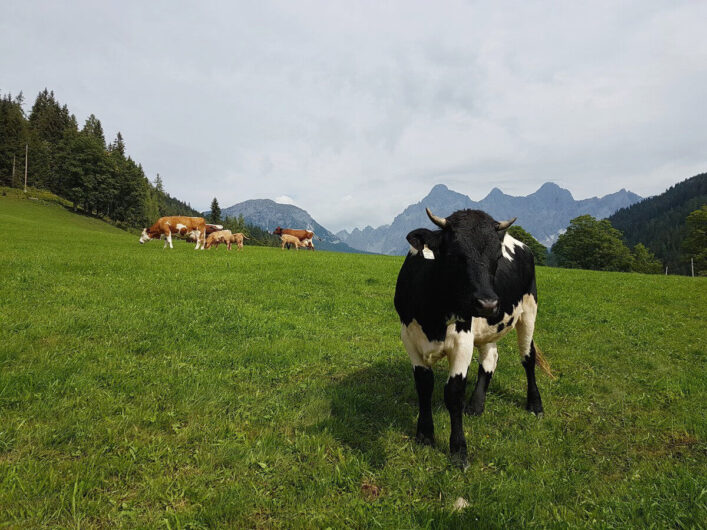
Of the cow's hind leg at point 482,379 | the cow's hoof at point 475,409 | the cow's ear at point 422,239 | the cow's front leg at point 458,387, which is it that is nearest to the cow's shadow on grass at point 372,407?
the cow's front leg at point 458,387

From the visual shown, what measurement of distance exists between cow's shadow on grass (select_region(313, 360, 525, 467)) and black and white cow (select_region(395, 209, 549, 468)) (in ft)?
2.21

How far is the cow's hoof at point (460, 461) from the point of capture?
4.44 meters

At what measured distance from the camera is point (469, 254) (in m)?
4.06

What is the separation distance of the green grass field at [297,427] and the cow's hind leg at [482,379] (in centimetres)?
29

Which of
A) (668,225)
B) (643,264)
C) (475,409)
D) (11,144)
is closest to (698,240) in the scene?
(643,264)

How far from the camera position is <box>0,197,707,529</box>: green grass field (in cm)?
355

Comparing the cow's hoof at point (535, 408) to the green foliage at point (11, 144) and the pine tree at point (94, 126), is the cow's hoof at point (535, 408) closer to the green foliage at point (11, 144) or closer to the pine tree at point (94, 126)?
the green foliage at point (11, 144)

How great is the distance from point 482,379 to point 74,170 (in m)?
88.5

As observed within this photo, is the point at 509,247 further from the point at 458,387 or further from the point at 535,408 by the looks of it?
the point at 458,387

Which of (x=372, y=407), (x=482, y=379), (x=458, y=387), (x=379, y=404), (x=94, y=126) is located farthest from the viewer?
(x=94, y=126)

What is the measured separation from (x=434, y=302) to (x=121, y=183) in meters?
91.6

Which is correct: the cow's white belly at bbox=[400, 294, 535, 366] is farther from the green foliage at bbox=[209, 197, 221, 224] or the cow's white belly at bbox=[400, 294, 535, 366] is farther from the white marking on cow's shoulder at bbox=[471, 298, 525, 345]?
the green foliage at bbox=[209, 197, 221, 224]

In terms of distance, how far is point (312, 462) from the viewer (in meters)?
4.35

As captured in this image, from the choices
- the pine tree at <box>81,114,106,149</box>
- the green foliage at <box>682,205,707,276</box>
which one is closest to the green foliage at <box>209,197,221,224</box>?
the pine tree at <box>81,114,106,149</box>
